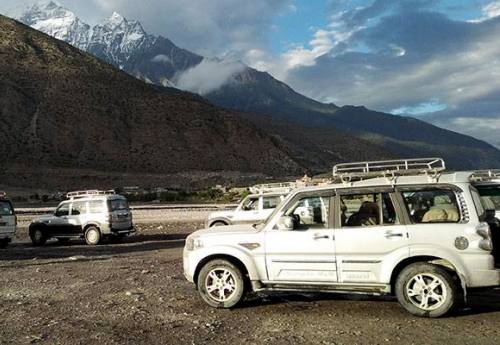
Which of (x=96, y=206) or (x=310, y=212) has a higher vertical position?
(x=96, y=206)

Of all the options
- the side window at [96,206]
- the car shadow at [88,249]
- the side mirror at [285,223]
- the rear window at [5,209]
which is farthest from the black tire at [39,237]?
the side mirror at [285,223]

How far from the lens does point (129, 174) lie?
8419 centimetres

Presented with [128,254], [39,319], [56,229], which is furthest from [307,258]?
[56,229]

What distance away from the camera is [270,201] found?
19219 mm

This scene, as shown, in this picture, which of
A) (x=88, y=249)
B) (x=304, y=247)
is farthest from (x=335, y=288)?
(x=88, y=249)

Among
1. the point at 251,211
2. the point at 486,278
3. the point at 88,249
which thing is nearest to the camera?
the point at 486,278

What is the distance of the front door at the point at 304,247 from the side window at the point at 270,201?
35.9 ft

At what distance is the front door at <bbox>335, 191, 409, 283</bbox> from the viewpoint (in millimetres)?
7559

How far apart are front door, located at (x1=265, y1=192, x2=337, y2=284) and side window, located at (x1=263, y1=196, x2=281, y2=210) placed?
35.9 ft

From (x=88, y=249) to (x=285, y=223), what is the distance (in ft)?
41.1

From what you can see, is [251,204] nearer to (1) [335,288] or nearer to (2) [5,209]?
(2) [5,209]

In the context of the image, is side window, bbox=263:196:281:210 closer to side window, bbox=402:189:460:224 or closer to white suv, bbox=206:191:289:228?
white suv, bbox=206:191:289:228

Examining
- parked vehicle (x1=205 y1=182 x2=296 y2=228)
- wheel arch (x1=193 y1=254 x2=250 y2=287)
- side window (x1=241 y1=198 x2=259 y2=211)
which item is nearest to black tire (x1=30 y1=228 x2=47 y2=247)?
parked vehicle (x1=205 y1=182 x2=296 y2=228)

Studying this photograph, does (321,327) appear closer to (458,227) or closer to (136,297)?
(458,227)
